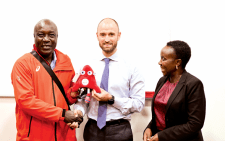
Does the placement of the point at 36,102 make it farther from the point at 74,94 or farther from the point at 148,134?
the point at 148,134

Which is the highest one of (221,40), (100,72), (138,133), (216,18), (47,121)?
(216,18)

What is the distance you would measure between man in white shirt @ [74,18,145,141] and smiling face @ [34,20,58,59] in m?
0.40

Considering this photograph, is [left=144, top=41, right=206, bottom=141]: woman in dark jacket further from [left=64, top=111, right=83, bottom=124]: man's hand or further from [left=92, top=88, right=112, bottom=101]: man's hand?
[left=64, top=111, right=83, bottom=124]: man's hand

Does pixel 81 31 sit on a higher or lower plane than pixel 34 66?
higher

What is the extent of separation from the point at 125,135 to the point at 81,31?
1261mm

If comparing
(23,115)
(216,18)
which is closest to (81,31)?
(23,115)

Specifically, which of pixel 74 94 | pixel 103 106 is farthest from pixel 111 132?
pixel 74 94

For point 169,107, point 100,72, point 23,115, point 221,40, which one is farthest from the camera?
point 221,40

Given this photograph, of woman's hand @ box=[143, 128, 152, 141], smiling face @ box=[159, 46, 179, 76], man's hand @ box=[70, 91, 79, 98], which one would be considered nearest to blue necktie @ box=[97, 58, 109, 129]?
man's hand @ box=[70, 91, 79, 98]

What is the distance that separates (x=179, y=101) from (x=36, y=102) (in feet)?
3.62

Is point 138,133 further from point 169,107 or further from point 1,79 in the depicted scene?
point 1,79

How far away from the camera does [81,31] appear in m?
2.05

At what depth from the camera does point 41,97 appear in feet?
4.73

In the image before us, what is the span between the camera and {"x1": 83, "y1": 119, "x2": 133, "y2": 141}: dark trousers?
1.49m
